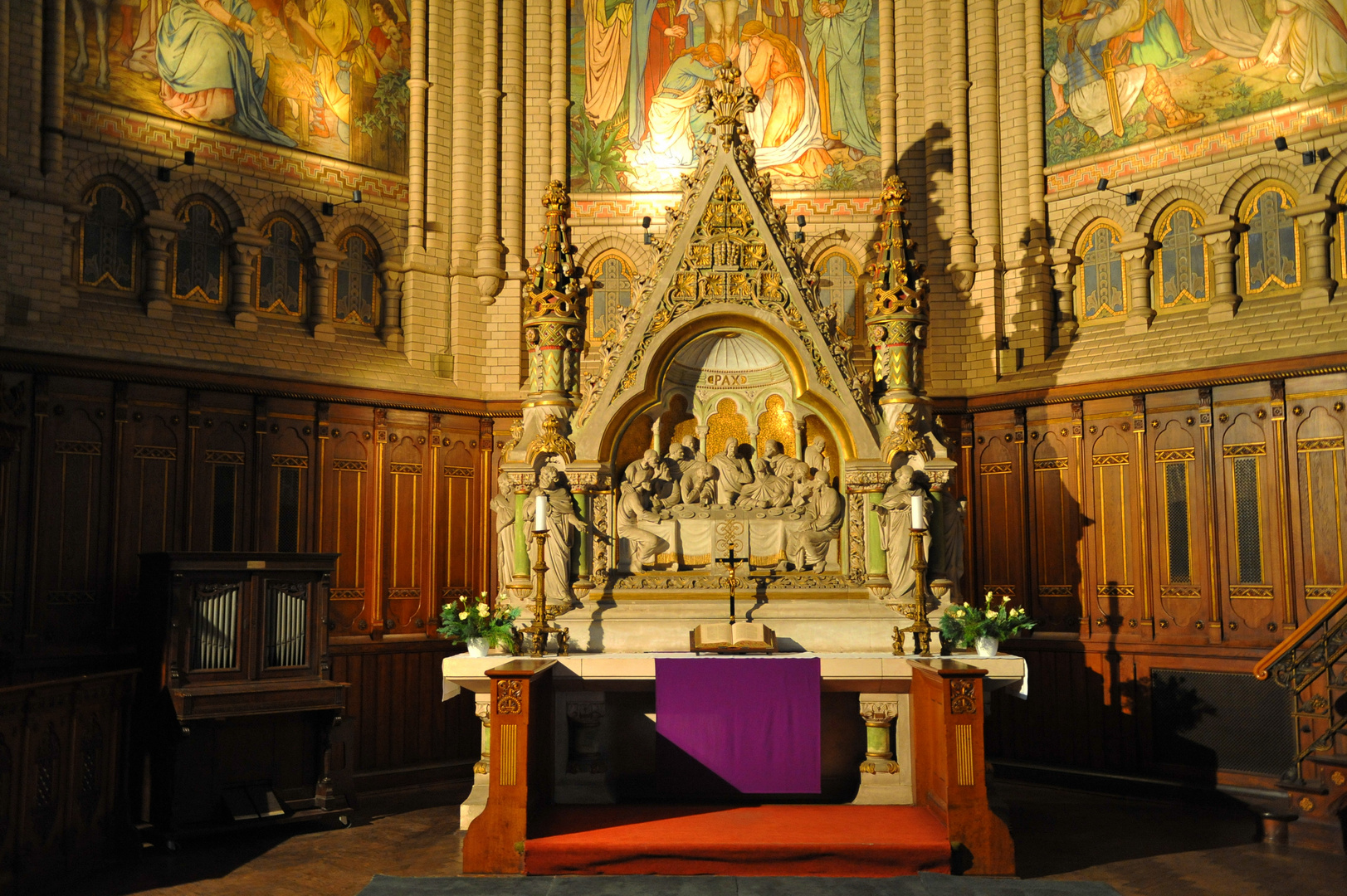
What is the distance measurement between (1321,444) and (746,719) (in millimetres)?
7668

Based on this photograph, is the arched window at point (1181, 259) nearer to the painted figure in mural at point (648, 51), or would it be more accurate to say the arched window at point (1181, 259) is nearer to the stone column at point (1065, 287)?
the stone column at point (1065, 287)

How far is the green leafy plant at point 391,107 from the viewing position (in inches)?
678

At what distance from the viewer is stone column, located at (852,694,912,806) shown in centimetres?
1185

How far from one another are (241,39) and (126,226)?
3.18 m

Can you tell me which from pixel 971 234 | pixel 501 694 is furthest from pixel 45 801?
pixel 971 234

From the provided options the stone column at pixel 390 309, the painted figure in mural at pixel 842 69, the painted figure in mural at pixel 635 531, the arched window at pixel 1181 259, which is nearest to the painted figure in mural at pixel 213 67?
the stone column at pixel 390 309

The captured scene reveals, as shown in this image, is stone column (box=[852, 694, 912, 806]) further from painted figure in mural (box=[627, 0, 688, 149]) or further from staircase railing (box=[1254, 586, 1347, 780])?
painted figure in mural (box=[627, 0, 688, 149])

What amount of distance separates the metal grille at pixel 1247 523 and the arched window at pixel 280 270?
41.0 feet

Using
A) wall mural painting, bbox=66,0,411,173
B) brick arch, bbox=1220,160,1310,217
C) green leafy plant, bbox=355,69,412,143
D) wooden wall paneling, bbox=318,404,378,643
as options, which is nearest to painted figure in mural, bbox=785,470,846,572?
wooden wall paneling, bbox=318,404,378,643

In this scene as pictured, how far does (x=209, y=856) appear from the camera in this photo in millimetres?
11516

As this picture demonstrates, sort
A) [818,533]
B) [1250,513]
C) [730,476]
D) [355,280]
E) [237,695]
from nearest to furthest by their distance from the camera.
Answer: [237,695] → [818,533] → [730,476] → [1250,513] → [355,280]

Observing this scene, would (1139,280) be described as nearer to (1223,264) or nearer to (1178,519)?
(1223,264)

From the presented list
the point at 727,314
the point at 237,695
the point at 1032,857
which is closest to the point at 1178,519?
the point at 1032,857

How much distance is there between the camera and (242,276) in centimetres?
1572
